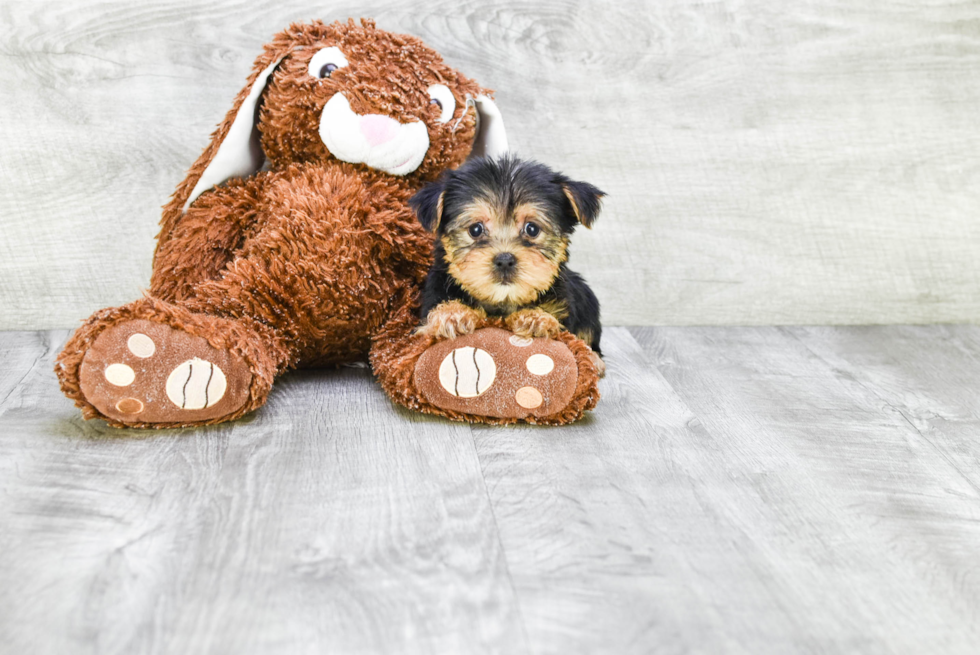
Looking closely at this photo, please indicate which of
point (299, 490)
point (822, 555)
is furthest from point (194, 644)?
point (822, 555)

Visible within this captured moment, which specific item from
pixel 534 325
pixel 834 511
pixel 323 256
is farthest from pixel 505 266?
pixel 834 511

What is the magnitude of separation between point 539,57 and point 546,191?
968 mm

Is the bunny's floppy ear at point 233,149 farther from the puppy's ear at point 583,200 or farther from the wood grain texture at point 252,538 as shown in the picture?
the puppy's ear at point 583,200

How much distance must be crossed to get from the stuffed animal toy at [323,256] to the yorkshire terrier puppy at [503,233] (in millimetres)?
55

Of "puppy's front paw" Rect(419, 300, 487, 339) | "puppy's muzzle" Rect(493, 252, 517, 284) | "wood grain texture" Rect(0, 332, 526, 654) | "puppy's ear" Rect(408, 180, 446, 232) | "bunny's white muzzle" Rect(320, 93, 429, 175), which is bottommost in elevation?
"wood grain texture" Rect(0, 332, 526, 654)

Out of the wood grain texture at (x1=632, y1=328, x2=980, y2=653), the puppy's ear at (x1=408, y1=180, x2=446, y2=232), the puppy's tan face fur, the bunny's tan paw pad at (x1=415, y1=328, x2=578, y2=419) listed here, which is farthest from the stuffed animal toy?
the wood grain texture at (x1=632, y1=328, x2=980, y2=653)

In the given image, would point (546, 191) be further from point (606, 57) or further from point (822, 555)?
point (606, 57)

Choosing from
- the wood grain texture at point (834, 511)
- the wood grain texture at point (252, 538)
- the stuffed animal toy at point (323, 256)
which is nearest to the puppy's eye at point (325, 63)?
the stuffed animal toy at point (323, 256)

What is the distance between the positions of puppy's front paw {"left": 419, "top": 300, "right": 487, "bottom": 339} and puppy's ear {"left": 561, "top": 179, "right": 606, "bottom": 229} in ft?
0.88

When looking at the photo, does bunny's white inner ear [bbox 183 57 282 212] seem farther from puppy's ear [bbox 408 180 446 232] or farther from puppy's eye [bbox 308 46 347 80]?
puppy's ear [bbox 408 180 446 232]

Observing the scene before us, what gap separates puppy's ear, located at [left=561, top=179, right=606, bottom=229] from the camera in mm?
1718

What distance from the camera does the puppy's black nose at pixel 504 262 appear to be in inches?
65.7

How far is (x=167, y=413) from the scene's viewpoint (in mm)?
1678

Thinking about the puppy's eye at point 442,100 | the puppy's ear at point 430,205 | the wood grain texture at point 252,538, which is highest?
the puppy's eye at point 442,100
